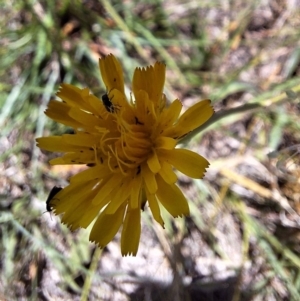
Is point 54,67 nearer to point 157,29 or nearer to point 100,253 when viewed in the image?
point 157,29

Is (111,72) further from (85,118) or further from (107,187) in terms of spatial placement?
(107,187)

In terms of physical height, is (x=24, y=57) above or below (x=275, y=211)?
above

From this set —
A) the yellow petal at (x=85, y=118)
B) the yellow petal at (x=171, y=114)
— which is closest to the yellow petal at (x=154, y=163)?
the yellow petal at (x=171, y=114)

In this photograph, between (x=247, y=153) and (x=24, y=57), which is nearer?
(x=247, y=153)

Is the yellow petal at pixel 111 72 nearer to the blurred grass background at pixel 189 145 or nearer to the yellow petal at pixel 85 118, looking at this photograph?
the yellow petal at pixel 85 118

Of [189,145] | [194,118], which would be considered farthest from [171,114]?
[189,145]

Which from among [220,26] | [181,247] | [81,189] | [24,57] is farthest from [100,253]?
[220,26]

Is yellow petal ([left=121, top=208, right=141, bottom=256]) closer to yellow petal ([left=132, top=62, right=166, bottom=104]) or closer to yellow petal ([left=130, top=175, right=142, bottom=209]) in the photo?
yellow petal ([left=130, top=175, right=142, bottom=209])
